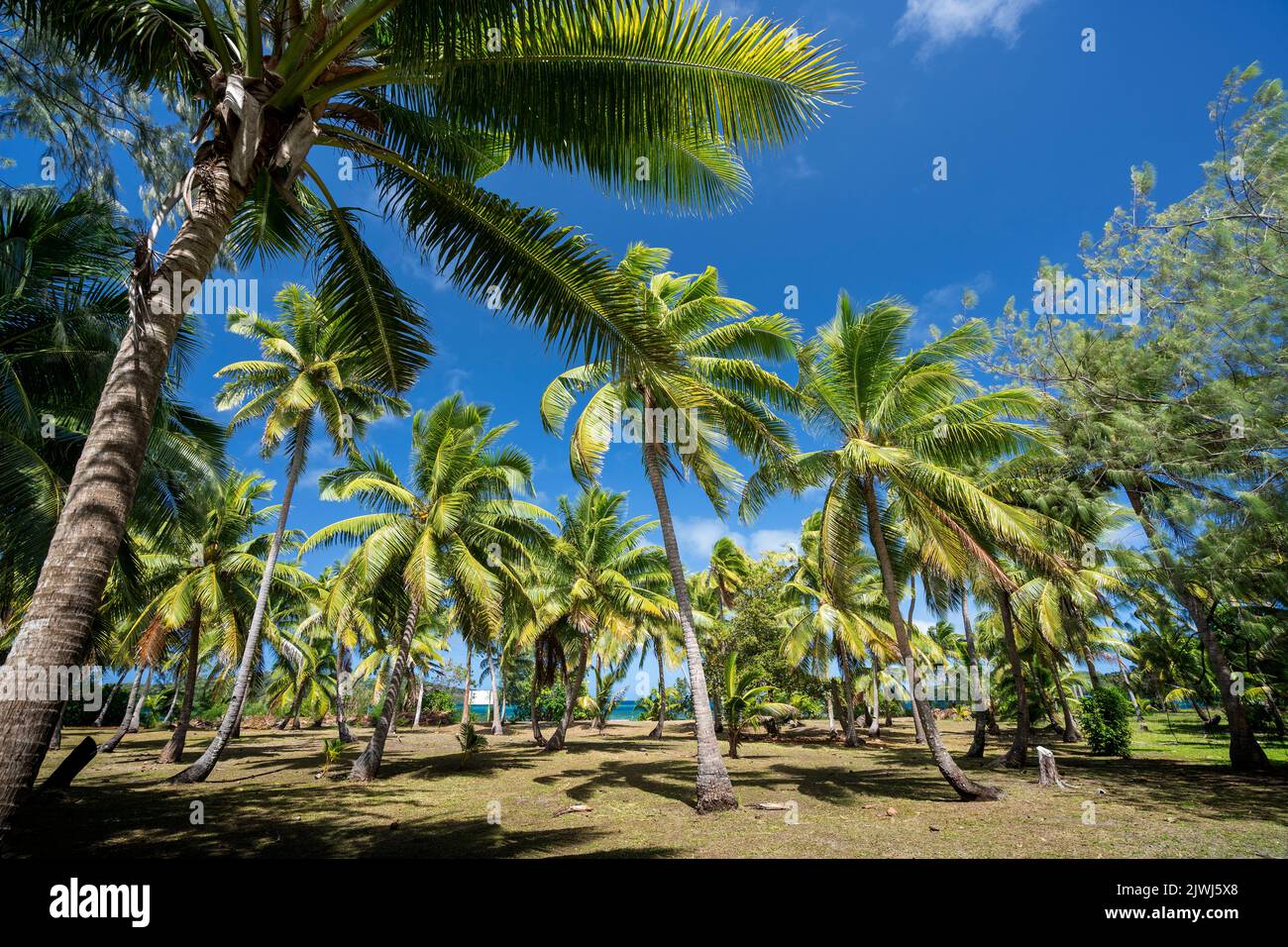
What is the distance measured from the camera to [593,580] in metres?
23.5

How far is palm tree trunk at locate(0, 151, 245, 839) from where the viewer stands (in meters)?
3.27

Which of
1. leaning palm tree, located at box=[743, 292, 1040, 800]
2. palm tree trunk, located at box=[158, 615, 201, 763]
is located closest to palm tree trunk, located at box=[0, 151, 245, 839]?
leaning palm tree, located at box=[743, 292, 1040, 800]

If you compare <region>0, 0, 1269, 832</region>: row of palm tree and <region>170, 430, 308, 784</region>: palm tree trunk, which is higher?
<region>0, 0, 1269, 832</region>: row of palm tree

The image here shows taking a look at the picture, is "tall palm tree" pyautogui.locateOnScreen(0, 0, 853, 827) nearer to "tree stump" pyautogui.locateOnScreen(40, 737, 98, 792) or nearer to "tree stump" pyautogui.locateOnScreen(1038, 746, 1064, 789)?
"tree stump" pyautogui.locateOnScreen(40, 737, 98, 792)

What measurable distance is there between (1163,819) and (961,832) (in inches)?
142

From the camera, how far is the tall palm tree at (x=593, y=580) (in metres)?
21.9

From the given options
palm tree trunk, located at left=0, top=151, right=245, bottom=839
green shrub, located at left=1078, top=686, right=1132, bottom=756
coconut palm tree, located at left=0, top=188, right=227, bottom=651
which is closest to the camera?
palm tree trunk, located at left=0, top=151, right=245, bottom=839

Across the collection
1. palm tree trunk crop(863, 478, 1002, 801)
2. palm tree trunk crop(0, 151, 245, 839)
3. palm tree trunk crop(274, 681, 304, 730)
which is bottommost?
palm tree trunk crop(274, 681, 304, 730)

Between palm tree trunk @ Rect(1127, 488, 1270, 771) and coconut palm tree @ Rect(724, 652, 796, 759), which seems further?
coconut palm tree @ Rect(724, 652, 796, 759)

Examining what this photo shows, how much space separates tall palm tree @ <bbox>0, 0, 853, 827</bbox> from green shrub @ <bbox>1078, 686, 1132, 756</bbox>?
2121cm

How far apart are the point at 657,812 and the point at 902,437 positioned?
9.27 metres

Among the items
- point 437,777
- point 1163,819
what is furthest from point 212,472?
point 1163,819

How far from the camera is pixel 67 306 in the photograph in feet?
31.2

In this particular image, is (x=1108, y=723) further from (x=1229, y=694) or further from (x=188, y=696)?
(x=188, y=696)
